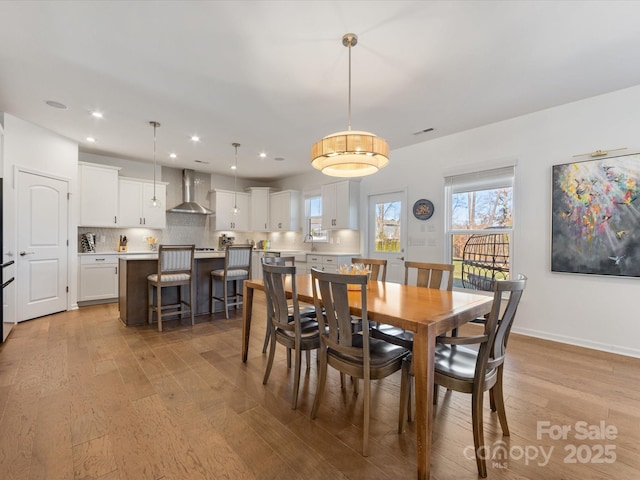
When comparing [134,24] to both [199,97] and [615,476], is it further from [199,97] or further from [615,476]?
[615,476]

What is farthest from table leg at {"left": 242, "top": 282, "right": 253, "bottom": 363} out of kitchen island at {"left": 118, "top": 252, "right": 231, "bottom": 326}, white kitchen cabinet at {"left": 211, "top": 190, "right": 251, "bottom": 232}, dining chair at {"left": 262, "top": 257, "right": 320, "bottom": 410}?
white kitchen cabinet at {"left": 211, "top": 190, "right": 251, "bottom": 232}

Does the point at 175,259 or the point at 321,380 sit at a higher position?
the point at 175,259

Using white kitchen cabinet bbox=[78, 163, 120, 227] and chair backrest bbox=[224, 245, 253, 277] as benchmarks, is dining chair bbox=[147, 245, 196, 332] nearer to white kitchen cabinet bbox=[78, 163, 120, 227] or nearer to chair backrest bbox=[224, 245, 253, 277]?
chair backrest bbox=[224, 245, 253, 277]

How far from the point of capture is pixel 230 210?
23.1 ft

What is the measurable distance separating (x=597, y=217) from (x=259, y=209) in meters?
6.19

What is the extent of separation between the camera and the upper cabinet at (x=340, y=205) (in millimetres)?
5484

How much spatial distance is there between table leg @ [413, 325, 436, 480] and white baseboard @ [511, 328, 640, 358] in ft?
9.72

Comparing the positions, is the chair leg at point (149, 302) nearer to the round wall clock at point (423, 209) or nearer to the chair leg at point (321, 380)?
the chair leg at point (321, 380)

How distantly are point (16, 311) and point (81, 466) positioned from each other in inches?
143

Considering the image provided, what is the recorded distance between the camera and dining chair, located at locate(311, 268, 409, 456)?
165cm

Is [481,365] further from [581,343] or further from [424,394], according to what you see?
[581,343]

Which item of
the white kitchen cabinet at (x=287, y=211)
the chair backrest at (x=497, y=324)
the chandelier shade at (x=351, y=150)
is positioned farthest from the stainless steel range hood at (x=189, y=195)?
the chair backrest at (x=497, y=324)

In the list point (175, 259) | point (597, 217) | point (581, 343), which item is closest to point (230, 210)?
point (175, 259)

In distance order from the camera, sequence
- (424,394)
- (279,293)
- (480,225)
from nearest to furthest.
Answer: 1. (424,394)
2. (279,293)
3. (480,225)
